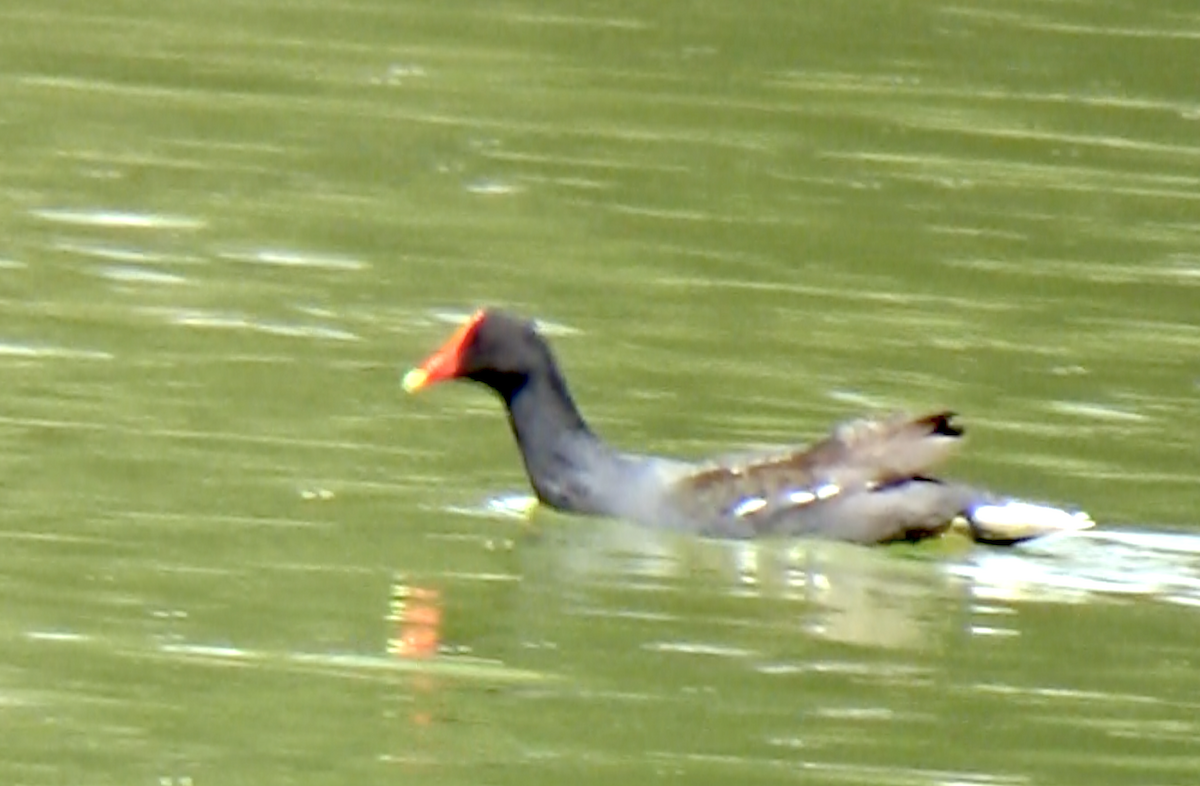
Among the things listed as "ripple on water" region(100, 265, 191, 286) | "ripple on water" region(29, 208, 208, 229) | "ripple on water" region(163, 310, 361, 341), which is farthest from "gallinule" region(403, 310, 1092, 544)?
"ripple on water" region(29, 208, 208, 229)

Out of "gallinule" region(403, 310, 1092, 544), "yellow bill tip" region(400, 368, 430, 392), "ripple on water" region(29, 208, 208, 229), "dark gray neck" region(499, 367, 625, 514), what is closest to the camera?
"gallinule" region(403, 310, 1092, 544)

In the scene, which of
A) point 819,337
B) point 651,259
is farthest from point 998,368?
point 651,259

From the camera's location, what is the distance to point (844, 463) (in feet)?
40.1

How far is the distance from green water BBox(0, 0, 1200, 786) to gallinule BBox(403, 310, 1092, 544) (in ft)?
0.36

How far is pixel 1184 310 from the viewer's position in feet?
52.2

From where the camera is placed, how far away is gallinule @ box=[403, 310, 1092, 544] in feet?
39.9

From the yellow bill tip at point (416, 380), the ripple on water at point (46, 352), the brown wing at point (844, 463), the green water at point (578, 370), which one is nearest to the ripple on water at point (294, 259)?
the green water at point (578, 370)

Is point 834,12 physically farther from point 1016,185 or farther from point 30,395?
point 30,395

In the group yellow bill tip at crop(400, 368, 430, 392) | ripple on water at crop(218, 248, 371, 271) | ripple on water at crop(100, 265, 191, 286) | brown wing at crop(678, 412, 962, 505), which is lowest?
ripple on water at crop(218, 248, 371, 271)

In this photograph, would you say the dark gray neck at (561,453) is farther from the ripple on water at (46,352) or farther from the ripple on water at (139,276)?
the ripple on water at (139,276)

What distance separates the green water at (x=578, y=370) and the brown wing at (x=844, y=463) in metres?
0.24

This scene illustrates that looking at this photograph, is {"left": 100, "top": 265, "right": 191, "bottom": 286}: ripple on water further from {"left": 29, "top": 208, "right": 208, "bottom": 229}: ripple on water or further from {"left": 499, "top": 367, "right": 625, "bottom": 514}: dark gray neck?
A: {"left": 499, "top": 367, "right": 625, "bottom": 514}: dark gray neck

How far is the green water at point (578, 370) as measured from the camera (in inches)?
388

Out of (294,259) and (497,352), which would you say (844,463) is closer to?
(497,352)
